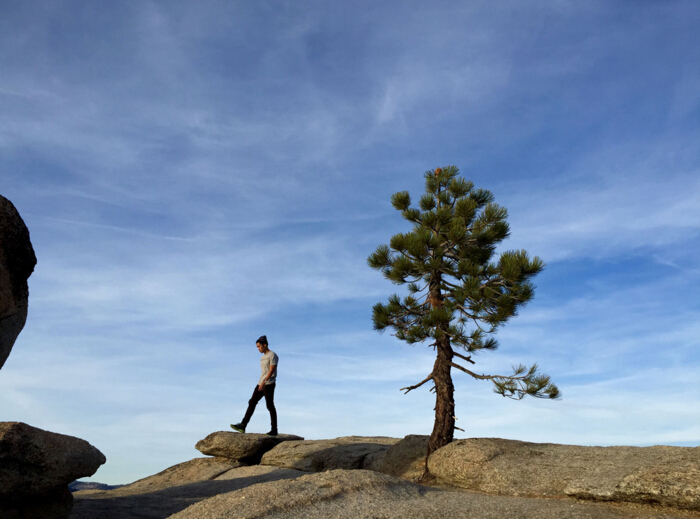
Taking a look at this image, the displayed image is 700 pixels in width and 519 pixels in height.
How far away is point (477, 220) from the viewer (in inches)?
531

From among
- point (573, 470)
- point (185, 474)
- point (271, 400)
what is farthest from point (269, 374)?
point (573, 470)

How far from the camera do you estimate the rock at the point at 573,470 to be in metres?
7.76

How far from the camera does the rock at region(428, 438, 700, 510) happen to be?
7.76m

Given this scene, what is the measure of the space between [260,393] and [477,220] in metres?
7.43

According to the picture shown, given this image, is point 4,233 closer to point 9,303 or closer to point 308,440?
point 9,303

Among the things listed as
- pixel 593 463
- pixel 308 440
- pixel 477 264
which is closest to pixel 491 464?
pixel 593 463

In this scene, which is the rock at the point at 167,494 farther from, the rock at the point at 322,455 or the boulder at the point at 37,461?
the boulder at the point at 37,461

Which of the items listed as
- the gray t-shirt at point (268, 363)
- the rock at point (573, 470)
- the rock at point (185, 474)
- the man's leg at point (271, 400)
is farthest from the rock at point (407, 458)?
the rock at point (185, 474)

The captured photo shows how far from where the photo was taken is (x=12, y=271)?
9.17m

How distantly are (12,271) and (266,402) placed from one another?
729 cm

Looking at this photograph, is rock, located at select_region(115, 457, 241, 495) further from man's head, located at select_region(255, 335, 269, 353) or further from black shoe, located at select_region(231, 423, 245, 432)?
man's head, located at select_region(255, 335, 269, 353)

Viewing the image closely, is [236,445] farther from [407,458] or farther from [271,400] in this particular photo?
[407,458]

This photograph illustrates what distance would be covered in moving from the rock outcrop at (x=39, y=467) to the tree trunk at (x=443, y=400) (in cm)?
714

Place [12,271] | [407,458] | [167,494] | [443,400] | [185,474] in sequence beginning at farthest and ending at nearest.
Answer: [185,474] → [407,458] → [443,400] → [167,494] → [12,271]
